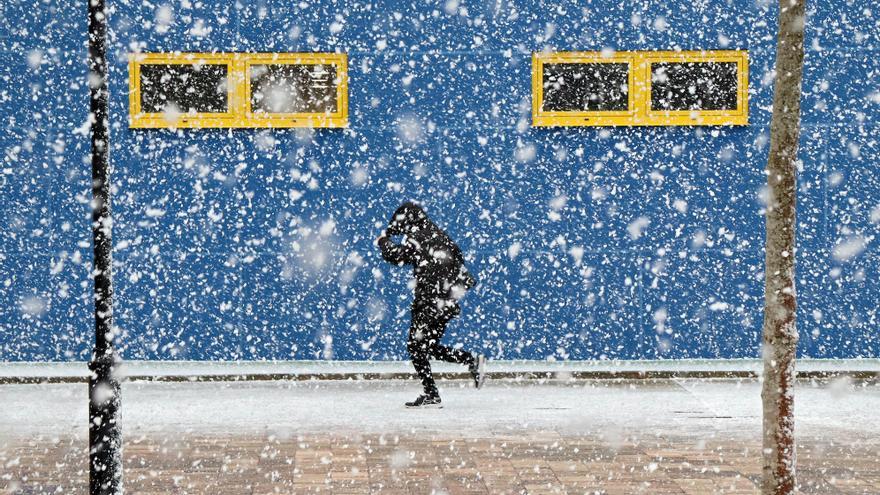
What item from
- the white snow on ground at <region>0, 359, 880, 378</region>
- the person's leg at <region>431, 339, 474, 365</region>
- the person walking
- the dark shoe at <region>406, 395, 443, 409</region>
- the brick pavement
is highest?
the person walking

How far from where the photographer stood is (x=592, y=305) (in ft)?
48.7

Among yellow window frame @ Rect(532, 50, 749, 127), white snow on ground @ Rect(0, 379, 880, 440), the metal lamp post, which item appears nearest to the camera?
the metal lamp post

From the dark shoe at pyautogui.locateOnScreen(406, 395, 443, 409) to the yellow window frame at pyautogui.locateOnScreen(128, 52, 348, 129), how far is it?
4536 millimetres

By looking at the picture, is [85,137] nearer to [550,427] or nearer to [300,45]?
[300,45]

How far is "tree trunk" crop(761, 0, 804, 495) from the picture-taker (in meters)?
5.93

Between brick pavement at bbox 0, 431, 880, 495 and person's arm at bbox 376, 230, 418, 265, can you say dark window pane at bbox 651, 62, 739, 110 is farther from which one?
brick pavement at bbox 0, 431, 880, 495

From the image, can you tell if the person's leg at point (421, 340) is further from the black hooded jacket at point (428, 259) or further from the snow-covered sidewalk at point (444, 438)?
the snow-covered sidewalk at point (444, 438)

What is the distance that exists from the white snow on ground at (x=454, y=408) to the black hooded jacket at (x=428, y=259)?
96cm

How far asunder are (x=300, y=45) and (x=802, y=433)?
24.9 feet

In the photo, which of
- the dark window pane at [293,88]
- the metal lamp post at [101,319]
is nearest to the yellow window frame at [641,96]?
the dark window pane at [293,88]

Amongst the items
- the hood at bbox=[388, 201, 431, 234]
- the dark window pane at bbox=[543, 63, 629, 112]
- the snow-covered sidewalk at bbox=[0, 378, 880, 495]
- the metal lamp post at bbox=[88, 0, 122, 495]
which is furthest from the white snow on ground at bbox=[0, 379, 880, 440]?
the dark window pane at bbox=[543, 63, 629, 112]

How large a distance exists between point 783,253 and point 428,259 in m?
5.46

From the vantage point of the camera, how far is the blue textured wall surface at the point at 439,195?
47.9 ft

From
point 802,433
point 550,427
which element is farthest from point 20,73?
point 802,433
